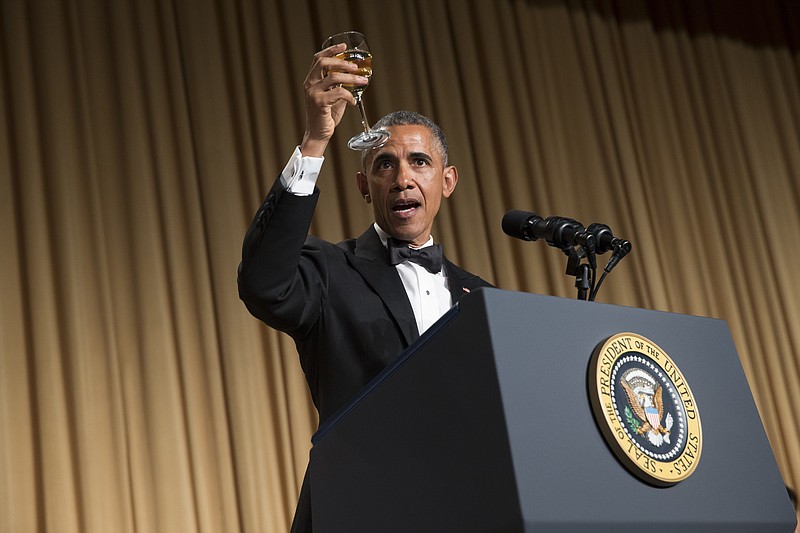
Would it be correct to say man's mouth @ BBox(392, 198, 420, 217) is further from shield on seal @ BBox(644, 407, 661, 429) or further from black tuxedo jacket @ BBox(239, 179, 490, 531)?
shield on seal @ BBox(644, 407, 661, 429)

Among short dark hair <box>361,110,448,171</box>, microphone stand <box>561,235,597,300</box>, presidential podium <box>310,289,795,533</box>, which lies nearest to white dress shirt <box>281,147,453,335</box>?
short dark hair <box>361,110,448,171</box>

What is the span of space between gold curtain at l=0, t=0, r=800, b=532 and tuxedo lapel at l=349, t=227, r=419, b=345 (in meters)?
1.56

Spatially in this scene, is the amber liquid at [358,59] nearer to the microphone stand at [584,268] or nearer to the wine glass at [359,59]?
the wine glass at [359,59]

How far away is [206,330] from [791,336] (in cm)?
270

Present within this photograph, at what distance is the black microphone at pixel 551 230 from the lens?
4.80ft

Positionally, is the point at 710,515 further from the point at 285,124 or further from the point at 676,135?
the point at 676,135

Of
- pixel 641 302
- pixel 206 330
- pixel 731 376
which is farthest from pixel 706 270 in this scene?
pixel 731 376

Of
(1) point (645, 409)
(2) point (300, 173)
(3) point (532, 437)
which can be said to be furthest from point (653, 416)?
(2) point (300, 173)

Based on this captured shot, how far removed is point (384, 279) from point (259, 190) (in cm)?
198

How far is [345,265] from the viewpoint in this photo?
191cm

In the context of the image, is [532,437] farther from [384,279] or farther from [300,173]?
[384,279]

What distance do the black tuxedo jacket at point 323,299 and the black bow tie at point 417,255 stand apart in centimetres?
3

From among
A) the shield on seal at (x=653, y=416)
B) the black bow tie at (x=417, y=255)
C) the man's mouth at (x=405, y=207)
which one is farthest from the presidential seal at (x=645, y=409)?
the man's mouth at (x=405, y=207)

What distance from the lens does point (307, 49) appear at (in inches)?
159
